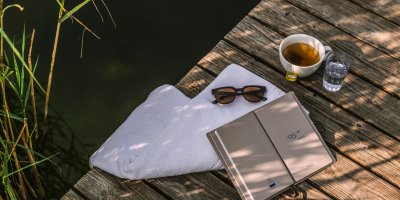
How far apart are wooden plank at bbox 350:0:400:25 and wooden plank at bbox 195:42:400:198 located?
2.21 feet

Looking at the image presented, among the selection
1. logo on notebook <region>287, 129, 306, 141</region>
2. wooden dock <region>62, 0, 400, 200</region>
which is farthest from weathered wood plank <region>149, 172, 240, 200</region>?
logo on notebook <region>287, 129, 306, 141</region>

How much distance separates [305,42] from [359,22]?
1.53 ft

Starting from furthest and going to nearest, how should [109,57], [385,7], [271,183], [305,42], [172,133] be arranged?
[109,57] < [385,7] < [305,42] < [172,133] < [271,183]

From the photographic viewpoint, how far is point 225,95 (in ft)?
7.70

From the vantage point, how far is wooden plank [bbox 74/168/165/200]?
88.0 inches

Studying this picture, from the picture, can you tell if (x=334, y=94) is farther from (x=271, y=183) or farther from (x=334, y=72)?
(x=271, y=183)

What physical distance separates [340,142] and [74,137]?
1.51m

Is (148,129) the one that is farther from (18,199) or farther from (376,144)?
(376,144)

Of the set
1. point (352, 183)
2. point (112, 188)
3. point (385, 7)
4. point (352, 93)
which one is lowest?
point (352, 183)

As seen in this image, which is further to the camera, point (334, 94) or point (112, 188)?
point (334, 94)

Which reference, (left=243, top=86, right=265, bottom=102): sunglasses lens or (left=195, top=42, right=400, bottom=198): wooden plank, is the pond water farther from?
(left=243, top=86, right=265, bottom=102): sunglasses lens

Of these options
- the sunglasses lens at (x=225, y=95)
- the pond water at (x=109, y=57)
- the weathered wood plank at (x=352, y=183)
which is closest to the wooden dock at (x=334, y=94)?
the weathered wood plank at (x=352, y=183)

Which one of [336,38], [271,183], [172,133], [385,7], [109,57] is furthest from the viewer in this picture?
[109,57]

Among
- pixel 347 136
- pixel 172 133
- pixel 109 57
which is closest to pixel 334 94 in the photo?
pixel 347 136
